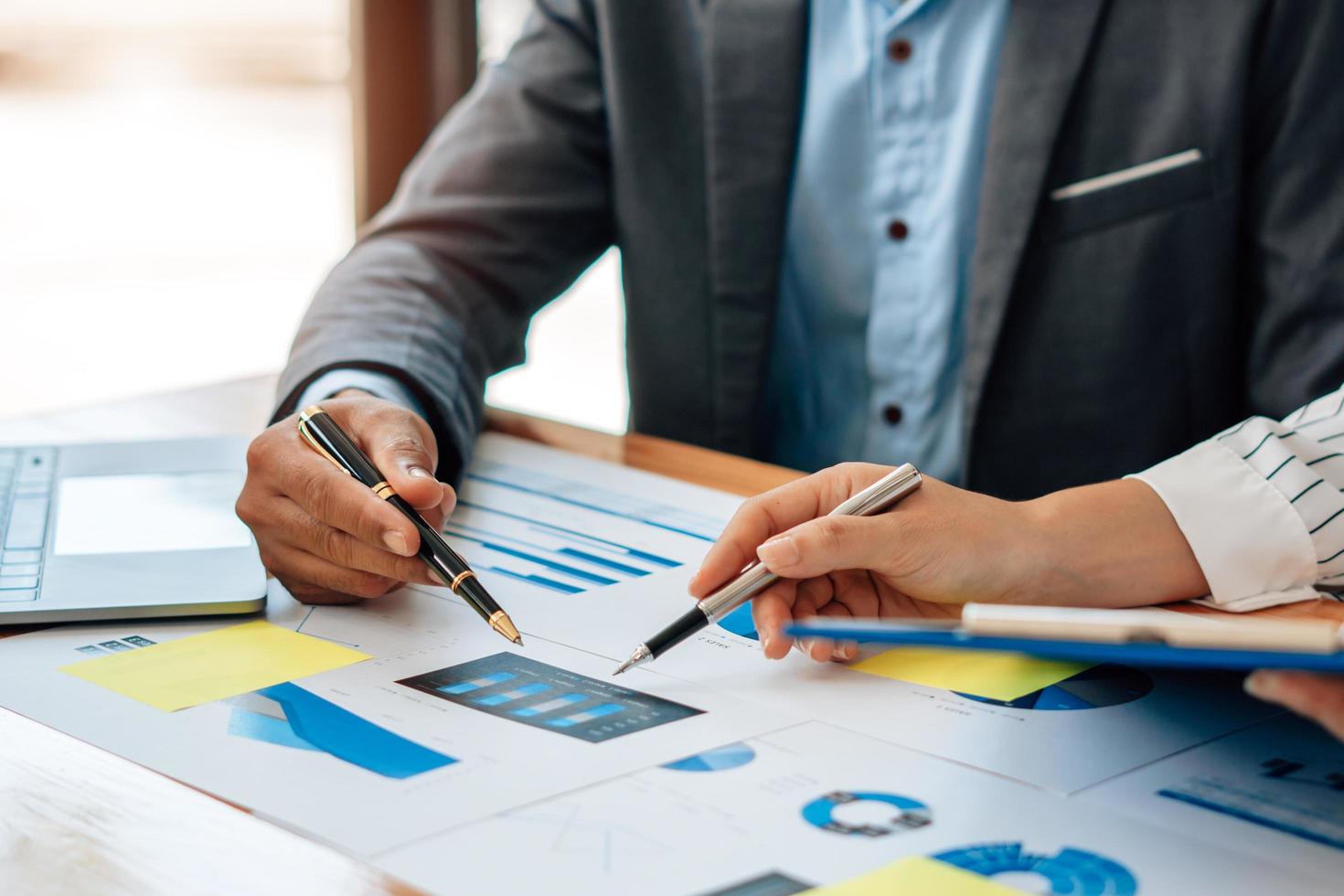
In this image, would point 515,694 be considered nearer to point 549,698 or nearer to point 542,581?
point 549,698

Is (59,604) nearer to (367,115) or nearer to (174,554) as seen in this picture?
(174,554)

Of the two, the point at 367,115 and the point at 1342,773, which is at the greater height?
the point at 367,115

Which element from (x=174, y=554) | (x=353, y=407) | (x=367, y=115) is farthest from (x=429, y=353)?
(x=367, y=115)

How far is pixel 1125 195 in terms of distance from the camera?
4.11 ft

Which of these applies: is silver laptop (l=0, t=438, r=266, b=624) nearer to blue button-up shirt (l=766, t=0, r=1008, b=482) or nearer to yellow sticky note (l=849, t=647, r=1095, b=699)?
yellow sticky note (l=849, t=647, r=1095, b=699)

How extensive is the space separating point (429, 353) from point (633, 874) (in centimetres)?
66

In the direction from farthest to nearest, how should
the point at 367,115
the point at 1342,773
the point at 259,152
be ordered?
the point at 259,152
the point at 367,115
the point at 1342,773

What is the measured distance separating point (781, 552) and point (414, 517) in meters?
0.23

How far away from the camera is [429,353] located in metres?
1.13

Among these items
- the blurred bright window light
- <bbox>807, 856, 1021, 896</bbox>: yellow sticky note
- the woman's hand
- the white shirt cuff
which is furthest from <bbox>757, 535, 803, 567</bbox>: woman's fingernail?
the blurred bright window light

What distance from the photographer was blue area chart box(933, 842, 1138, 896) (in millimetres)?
542

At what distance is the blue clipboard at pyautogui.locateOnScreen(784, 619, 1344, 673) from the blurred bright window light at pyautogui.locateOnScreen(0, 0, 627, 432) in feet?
9.95

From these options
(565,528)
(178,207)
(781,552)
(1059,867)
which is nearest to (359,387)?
(565,528)

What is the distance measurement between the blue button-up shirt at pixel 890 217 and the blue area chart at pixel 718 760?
773 millimetres
